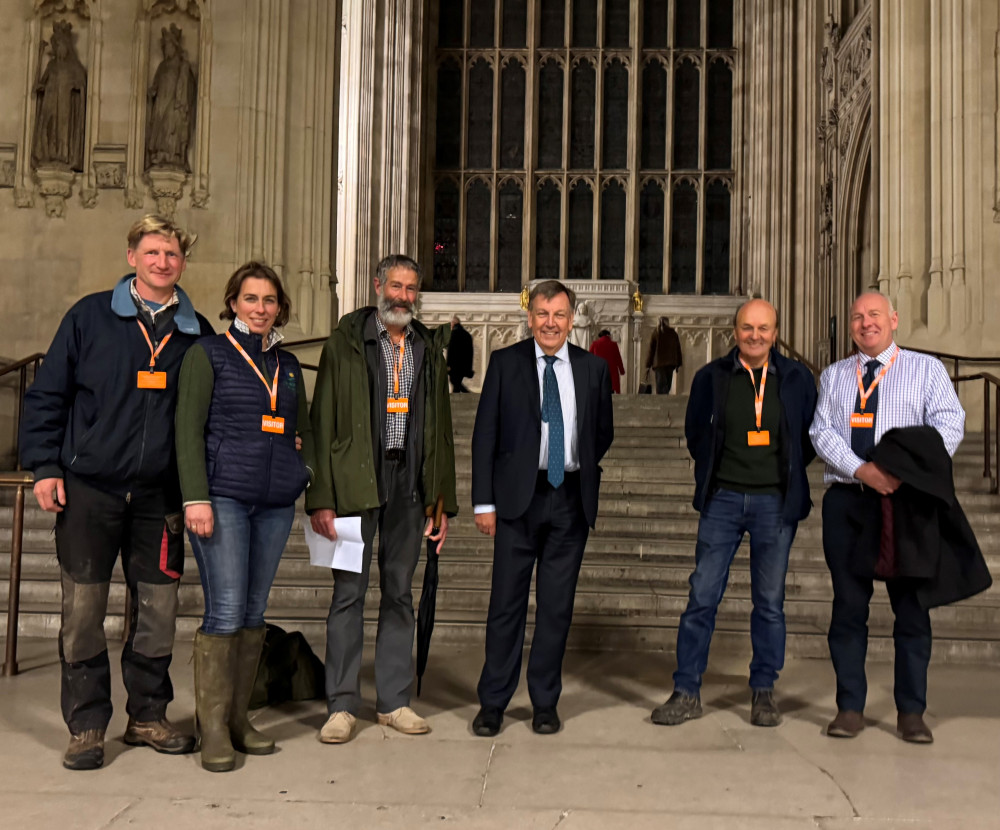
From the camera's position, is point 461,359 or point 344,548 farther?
point 461,359

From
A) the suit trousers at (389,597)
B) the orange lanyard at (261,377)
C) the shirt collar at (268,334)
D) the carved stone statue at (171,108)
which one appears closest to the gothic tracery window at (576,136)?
the carved stone statue at (171,108)

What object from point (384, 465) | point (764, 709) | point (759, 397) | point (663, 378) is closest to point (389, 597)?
point (384, 465)

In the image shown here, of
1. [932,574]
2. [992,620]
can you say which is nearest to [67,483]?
[932,574]

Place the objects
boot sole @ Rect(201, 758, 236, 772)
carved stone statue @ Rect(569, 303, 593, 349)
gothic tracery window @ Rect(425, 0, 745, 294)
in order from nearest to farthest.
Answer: boot sole @ Rect(201, 758, 236, 772), carved stone statue @ Rect(569, 303, 593, 349), gothic tracery window @ Rect(425, 0, 745, 294)

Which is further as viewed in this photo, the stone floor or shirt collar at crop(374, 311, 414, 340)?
shirt collar at crop(374, 311, 414, 340)

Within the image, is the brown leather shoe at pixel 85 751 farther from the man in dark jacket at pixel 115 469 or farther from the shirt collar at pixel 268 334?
the shirt collar at pixel 268 334

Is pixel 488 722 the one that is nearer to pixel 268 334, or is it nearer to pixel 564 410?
pixel 564 410

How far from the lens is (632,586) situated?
6.68m

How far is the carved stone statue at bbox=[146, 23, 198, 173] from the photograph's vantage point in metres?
10.6

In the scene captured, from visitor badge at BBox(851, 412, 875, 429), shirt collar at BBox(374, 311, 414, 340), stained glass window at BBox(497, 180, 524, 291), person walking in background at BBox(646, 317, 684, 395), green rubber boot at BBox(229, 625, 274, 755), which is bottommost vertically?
green rubber boot at BBox(229, 625, 274, 755)

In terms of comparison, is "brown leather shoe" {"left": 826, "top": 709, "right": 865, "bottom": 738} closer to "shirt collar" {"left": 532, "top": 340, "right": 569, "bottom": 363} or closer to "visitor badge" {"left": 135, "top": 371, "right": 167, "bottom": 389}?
"shirt collar" {"left": 532, "top": 340, "right": 569, "bottom": 363}

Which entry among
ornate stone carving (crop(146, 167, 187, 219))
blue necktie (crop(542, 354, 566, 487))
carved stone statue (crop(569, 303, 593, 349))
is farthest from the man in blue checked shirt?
carved stone statue (crop(569, 303, 593, 349))

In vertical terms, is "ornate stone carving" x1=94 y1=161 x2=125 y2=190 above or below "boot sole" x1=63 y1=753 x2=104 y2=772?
above

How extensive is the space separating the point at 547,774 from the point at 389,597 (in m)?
0.96
